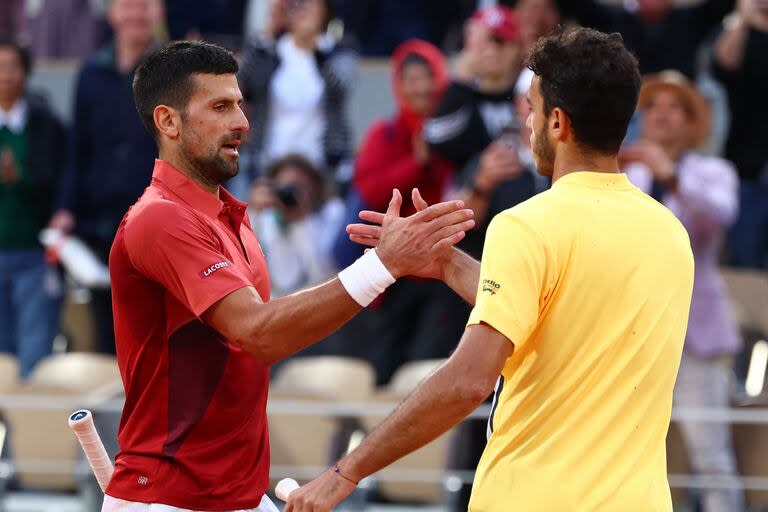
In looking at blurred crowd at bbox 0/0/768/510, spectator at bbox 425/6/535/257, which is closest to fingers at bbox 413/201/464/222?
blurred crowd at bbox 0/0/768/510

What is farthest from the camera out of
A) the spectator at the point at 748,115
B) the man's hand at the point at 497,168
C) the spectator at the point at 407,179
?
the spectator at the point at 748,115

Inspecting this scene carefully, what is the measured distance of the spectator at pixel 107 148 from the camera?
26.3 ft

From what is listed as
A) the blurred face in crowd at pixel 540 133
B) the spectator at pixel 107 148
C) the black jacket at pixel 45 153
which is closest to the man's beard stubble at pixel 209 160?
the blurred face in crowd at pixel 540 133

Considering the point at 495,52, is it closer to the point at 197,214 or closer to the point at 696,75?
the point at 696,75

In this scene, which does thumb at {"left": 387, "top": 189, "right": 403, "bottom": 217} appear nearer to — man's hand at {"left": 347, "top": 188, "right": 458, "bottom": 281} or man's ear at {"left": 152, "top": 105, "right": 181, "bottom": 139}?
man's hand at {"left": 347, "top": 188, "right": 458, "bottom": 281}

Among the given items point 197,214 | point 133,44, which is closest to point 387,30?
point 133,44

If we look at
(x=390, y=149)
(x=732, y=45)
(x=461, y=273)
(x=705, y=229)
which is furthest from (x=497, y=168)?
(x=461, y=273)

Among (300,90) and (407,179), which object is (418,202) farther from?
(300,90)

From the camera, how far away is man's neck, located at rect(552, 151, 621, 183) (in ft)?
10.8

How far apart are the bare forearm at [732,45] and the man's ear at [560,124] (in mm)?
4799

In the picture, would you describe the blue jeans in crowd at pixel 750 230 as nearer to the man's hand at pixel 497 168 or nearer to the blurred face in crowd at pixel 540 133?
the man's hand at pixel 497 168

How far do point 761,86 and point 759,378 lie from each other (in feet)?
5.39

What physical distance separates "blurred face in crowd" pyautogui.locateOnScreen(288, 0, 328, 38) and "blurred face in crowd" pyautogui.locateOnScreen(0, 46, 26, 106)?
1694 mm

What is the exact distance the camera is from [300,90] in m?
8.26
